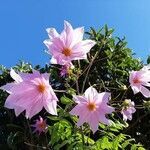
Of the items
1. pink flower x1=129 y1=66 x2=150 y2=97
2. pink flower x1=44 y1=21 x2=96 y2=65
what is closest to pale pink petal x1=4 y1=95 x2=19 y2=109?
pink flower x1=44 y1=21 x2=96 y2=65

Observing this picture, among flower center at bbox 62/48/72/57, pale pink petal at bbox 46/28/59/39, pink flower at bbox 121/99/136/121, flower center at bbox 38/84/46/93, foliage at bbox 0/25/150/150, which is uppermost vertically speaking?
foliage at bbox 0/25/150/150

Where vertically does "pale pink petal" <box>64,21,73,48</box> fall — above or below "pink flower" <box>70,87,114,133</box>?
above

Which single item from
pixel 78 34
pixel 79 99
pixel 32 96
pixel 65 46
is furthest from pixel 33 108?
pixel 78 34

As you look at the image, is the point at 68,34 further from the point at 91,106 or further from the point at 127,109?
the point at 127,109

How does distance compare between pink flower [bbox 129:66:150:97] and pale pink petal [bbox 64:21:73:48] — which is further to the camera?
pink flower [bbox 129:66:150:97]

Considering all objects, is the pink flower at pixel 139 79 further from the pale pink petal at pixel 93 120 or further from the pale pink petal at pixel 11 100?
the pale pink petal at pixel 11 100

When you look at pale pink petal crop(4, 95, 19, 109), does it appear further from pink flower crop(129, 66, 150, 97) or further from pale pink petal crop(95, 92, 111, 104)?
pink flower crop(129, 66, 150, 97)

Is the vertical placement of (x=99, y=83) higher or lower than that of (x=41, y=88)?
higher
